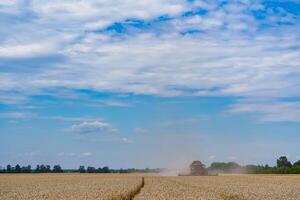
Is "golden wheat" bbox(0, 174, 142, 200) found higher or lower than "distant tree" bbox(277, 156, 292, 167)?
lower

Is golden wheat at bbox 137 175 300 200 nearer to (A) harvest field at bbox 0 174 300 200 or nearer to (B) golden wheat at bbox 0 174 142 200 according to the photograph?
(A) harvest field at bbox 0 174 300 200

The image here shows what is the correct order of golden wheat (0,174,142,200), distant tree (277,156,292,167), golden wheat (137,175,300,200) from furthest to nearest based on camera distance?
distant tree (277,156,292,167)
golden wheat (0,174,142,200)
golden wheat (137,175,300,200)

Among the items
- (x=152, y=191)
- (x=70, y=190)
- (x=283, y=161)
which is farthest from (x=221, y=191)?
(x=283, y=161)

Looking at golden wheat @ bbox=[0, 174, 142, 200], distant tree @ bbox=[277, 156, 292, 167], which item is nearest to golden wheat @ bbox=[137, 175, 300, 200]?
golden wheat @ bbox=[0, 174, 142, 200]

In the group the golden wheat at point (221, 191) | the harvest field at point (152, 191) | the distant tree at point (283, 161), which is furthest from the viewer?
the distant tree at point (283, 161)

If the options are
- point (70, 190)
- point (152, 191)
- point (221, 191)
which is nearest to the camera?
point (221, 191)

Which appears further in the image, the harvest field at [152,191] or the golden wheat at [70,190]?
the golden wheat at [70,190]

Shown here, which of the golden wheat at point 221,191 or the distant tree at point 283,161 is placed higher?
the distant tree at point 283,161

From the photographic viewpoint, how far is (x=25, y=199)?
40.4 m

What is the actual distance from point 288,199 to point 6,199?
20.8 meters

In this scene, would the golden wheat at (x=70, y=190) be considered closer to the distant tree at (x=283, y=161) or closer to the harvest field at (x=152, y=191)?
the harvest field at (x=152, y=191)

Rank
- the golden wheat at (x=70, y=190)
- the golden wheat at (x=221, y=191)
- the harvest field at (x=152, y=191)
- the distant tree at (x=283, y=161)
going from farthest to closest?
the distant tree at (x=283, y=161) < the golden wheat at (x=70, y=190) < the harvest field at (x=152, y=191) < the golden wheat at (x=221, y=191)

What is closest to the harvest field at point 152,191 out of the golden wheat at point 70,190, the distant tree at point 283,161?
the golden wheat at point 70,190

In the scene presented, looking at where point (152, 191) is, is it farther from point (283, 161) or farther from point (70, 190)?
point (283, 161)
